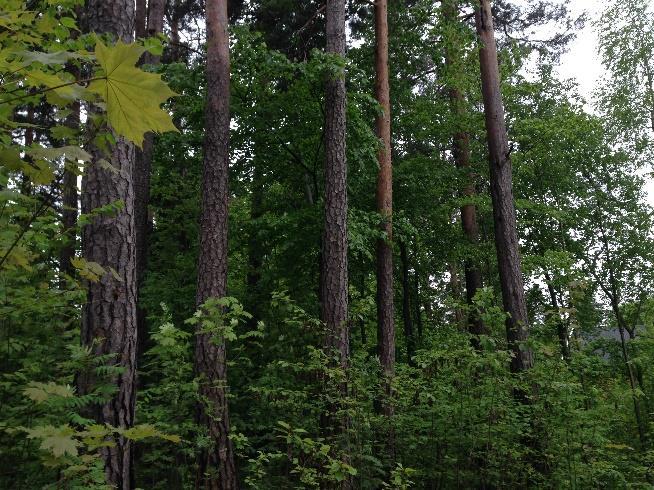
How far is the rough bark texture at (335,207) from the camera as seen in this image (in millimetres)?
7402

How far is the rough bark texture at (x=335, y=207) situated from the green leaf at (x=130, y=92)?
573cm

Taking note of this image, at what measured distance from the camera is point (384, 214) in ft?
34.1

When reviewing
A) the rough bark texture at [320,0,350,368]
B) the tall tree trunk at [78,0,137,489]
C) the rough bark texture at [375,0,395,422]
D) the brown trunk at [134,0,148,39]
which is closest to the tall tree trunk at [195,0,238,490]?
the rough bark texture at [320,0,350,368]

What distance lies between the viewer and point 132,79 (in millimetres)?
989

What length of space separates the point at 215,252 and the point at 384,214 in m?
4.32

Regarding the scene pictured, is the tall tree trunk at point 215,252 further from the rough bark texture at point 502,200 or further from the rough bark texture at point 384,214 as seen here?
the rough bark texture at point 502,200

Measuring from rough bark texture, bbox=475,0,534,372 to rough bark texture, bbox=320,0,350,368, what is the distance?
2.90 metres

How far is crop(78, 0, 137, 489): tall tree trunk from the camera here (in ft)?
10.7

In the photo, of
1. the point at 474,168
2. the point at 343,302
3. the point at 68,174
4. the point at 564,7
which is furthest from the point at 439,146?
the point at 68,174

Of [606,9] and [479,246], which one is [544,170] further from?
[606,9]

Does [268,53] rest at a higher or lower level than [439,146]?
lower

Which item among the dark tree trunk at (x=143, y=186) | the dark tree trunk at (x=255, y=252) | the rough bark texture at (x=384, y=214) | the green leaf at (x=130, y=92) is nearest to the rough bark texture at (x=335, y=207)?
the rough bark texture at (x=384, y=214)

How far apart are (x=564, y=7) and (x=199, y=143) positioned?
41.6 ft

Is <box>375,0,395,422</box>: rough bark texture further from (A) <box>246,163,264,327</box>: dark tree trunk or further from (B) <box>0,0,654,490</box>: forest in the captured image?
(A) <box>246,163,264,327</box>: dark tree trunk
